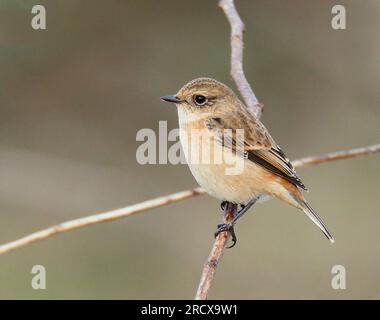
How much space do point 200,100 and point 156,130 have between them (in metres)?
4.45

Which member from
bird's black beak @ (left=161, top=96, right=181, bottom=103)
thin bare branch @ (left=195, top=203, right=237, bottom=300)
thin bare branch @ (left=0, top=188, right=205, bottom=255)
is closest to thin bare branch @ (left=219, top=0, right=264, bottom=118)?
bird's black beak @ (left=161, top=96, right=181, bottom=103)

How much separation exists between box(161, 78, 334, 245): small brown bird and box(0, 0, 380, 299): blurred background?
2622 millimetres

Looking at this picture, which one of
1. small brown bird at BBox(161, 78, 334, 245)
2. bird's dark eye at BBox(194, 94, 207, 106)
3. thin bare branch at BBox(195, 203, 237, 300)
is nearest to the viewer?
thin bare branch at BBox(195, 203, 237, 300)

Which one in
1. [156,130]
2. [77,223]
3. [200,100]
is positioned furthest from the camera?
[156,130]

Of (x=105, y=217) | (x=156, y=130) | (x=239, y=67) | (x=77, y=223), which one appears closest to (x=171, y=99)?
(x=239, y=67)

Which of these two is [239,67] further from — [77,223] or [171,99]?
[77,223]

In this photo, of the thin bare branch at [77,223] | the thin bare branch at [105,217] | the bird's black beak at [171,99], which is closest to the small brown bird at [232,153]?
the bird's black beak at [171,99]

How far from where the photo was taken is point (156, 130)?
9422 millimetres

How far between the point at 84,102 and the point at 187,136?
5178 millimetres

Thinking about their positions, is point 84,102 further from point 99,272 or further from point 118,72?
point 99,272

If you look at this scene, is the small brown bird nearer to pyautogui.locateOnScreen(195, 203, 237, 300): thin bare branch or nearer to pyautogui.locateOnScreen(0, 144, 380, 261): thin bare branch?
pyautogui.locateOnScreen(195, 203, 237, 300): thin bare branch

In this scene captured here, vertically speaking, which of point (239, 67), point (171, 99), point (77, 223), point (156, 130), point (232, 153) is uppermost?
point (156, 130)

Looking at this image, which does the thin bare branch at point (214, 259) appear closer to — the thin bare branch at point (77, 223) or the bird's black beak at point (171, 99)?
the thin bare branch at point (77, 223)

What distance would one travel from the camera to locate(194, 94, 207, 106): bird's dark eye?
498 cm
